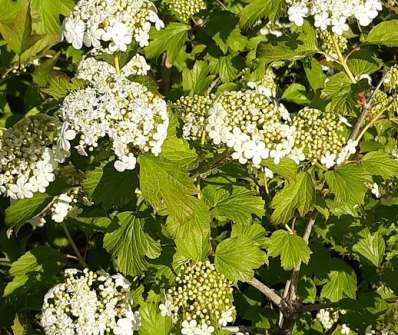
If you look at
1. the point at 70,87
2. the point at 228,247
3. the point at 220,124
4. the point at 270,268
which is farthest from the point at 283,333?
the point at 70,87

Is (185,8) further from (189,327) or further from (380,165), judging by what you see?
(189,327)

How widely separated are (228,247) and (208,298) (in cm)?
29

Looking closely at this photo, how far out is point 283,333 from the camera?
3.14m

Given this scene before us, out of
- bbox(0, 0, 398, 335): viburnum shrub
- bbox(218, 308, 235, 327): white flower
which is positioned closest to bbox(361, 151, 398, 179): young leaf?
bbox(0, 0, 398, 335): viburnum shrub

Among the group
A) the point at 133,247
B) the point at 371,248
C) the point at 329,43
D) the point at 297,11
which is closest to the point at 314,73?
the point at 329,43

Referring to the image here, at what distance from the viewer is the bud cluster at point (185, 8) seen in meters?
3.66

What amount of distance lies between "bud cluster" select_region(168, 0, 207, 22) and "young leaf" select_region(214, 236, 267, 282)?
1.50m

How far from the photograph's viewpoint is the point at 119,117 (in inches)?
84.2

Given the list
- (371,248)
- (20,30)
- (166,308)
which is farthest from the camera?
(371,248)

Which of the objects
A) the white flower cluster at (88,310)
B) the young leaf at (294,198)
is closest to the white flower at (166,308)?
the white flower cluster at (88,310)

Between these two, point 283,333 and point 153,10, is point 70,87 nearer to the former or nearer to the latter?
point 153,10

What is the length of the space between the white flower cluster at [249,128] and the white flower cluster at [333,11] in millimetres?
590

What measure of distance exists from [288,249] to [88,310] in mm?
874

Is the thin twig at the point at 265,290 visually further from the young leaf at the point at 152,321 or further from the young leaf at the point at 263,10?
the young leaf at the point at 263,10
